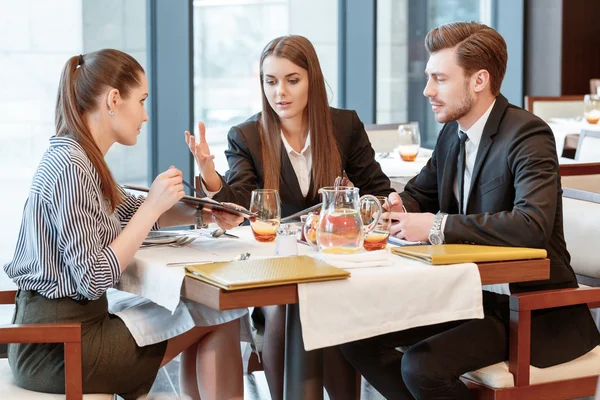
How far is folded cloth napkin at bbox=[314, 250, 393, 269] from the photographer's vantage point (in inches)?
79.0

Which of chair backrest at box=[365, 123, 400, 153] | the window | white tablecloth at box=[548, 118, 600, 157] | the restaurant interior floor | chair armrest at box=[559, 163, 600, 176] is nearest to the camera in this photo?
chair armrest at box=[559, 163, 600, 176]

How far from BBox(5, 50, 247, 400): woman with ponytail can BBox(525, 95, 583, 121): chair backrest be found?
14.6 ft

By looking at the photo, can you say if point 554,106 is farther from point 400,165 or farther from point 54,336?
point 54,336

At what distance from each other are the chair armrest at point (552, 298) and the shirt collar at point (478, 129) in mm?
508

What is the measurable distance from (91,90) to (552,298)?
125 cm

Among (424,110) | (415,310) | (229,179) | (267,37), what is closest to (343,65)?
(267,37)

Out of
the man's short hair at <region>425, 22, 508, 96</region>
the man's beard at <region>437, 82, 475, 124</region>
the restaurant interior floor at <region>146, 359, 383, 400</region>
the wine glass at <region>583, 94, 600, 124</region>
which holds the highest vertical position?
the man's short hair at <region>425, 22, 508, 96</region>

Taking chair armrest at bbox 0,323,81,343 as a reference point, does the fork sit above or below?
above

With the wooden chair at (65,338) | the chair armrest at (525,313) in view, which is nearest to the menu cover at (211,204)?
the wooden chair at (65,338)

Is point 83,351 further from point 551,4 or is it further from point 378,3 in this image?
point 551,4

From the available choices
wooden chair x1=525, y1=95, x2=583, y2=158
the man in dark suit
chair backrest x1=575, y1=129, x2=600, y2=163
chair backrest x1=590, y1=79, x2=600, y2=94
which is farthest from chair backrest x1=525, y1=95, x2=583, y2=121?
the man in dark suit

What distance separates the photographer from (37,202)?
206 centimetres

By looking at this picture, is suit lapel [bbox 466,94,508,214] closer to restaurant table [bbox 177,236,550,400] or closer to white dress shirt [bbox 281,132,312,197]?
restaurant table [bbox 177,236,550,400]

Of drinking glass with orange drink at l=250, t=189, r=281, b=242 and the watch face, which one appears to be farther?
drinking glass with orange drink at l=250, t=189, r=281, b=242
